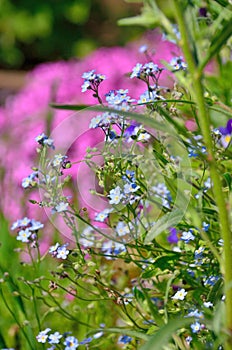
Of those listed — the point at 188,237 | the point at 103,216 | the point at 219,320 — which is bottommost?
the point at 219,320

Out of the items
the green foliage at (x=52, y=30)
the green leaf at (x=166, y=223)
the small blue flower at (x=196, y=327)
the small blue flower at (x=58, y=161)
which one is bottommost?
the small blue flower at (x=196, y=327)

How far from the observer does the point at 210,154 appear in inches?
33.0

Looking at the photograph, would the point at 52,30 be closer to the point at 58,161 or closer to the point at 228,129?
the point at 228,129

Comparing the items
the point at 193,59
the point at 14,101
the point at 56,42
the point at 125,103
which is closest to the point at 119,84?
the point at 14,101

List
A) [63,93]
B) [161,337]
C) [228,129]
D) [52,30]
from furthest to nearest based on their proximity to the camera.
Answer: [52,30] → [63,93] → [228,129] → [161,337]

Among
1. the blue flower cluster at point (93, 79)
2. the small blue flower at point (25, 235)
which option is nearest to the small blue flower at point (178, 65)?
the blue flower cluster at point (93, 79)

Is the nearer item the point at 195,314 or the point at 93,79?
the point at 195,314

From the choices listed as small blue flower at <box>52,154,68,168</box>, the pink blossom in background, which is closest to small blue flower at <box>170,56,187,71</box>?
small blue flower at <box>52,154,68,168</box>

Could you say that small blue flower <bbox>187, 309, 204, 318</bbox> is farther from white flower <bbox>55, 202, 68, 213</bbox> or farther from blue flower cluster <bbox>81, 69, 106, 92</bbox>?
blue flower cluster <bbox>81, 69, 106, 92</bbox>

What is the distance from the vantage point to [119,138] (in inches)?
43.6

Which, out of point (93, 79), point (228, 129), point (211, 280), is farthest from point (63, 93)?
point (211, 280)

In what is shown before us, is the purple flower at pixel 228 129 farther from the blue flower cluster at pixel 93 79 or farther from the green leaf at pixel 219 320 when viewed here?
the green leaf at pixel 219 320

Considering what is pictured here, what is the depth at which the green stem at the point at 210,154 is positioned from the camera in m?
0.83

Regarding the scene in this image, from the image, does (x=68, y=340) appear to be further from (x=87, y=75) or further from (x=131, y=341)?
(x=87, y=75)
